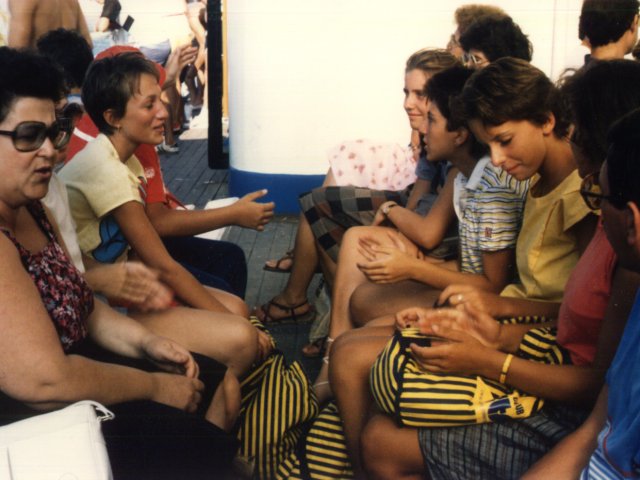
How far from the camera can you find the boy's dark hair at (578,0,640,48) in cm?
354

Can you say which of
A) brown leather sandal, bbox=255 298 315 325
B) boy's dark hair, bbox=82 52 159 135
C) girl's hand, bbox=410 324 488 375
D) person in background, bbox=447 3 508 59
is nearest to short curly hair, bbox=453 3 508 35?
person in background, bbox=447 3 508 59

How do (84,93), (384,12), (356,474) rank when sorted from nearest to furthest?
(356,474) < (84,93) < (384,12)

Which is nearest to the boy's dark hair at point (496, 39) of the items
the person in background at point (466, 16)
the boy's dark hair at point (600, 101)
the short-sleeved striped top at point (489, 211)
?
the person in background at point (466, 16)

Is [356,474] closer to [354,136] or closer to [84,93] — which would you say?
[84,93]

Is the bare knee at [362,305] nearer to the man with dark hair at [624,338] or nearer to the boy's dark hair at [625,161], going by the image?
the man with dark hair at [624,338]

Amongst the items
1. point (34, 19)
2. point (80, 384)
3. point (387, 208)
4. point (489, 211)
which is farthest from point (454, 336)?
point (34, 19)

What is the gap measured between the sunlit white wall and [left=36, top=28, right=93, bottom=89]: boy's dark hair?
6.73 ft

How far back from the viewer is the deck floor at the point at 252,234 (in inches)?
149

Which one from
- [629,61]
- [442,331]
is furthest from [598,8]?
[442,331]

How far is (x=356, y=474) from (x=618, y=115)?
1.23 metres

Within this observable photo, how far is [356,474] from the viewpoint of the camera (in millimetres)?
2369

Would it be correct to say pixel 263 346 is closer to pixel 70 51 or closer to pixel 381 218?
pixel 381 218

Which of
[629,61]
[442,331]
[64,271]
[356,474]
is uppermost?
[629,61]

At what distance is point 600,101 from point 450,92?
996 mm
